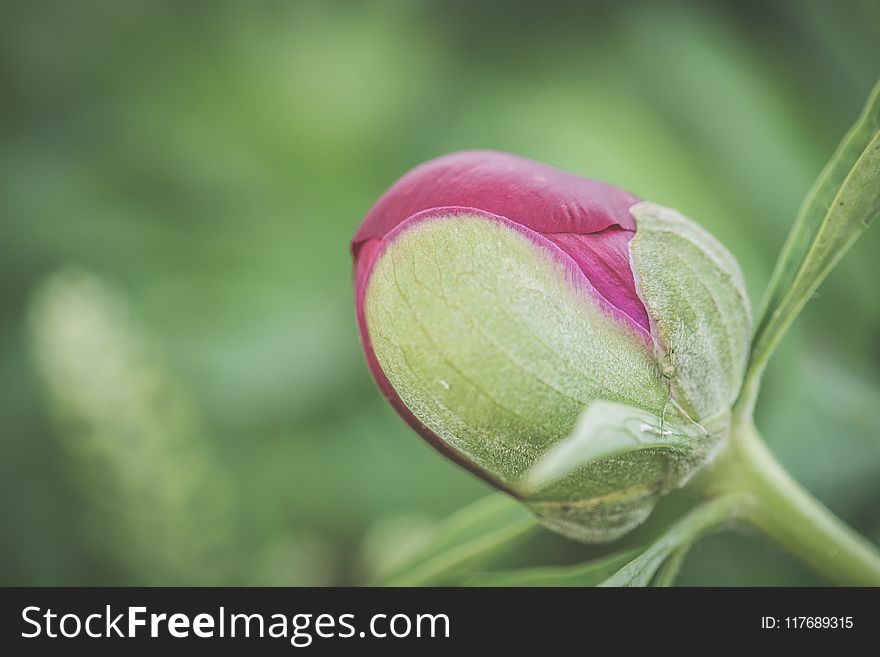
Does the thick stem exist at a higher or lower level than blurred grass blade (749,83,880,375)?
lower

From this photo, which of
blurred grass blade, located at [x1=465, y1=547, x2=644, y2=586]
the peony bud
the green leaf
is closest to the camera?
the green leaf

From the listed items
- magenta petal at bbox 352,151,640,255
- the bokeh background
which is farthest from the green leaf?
the bokeh background

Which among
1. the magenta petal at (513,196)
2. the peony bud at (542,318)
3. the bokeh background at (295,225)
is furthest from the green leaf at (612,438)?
the bokeh background at (295,225)

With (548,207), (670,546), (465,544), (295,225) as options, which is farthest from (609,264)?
(295,225)

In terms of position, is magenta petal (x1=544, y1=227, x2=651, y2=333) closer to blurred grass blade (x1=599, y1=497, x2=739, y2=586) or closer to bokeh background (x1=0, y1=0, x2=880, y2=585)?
blurred grass blade (x1=599, y1=497, x2=739, y2=586)

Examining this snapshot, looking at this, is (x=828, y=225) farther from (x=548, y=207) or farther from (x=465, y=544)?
(x=465, y=544)

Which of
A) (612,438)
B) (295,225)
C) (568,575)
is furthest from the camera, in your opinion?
(295,225)

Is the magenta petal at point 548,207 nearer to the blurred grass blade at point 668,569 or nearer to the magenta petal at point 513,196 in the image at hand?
the magenta petal at point 513,196
